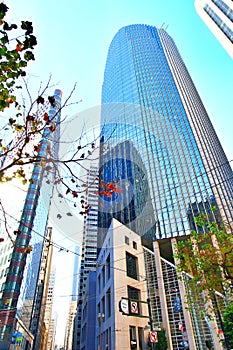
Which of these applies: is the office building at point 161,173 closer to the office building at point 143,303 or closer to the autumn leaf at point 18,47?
the office building at point 143,303

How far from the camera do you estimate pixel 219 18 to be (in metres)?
52.1

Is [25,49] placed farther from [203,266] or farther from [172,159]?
[172,159]

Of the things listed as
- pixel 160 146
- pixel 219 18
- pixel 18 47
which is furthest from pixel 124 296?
pixel 219 18

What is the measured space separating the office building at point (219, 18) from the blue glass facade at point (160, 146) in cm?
1360

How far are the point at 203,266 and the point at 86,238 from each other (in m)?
75.5

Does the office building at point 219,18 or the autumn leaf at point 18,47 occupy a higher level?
the office building at point 219,18

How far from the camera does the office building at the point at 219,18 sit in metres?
47.4

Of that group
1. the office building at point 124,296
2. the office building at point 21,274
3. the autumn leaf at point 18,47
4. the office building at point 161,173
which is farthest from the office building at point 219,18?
the autumn leaf at point 18,47

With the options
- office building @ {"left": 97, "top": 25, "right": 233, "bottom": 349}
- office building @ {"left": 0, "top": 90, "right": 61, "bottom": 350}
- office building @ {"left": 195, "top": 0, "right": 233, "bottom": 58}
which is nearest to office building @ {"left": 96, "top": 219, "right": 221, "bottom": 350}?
office building @ {"left": 97, "top": 25, "right": 233, "bottom": 349}

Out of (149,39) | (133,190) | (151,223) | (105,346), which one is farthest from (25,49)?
(149,39)

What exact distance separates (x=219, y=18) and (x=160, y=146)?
33.7m

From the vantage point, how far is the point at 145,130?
2064 inches

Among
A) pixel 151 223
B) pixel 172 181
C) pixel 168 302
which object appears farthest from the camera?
pixel 172 181

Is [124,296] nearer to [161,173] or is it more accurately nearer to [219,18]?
[161,173]
